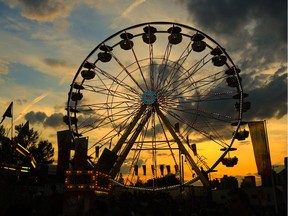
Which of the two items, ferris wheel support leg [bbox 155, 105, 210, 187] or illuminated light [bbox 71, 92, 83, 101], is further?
illuminated light [bbox 71, 92, 83, 101]

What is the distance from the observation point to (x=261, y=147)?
11.4m

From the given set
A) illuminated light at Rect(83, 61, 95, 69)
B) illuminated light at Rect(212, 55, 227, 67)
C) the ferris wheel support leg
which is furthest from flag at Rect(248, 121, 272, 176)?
illuminated light at Rect(83, 61, 95, 69)

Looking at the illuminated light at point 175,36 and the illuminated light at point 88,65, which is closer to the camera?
the illuminated light at point 175,36

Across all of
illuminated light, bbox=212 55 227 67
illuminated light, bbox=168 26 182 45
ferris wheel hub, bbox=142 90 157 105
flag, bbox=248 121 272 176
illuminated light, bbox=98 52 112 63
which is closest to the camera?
flag, bbox=248 121 272 176

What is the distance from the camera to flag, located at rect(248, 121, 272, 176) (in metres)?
11.0

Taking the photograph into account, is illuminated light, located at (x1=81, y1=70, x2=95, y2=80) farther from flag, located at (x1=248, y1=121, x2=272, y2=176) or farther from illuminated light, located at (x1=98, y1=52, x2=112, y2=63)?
flag, located at (x1=248, y1=121, x2=272, y2=176)

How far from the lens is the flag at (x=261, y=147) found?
11039mm

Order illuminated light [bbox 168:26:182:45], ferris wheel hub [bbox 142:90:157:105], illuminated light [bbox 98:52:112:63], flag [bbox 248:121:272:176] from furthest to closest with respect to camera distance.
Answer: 1. illuminated light [bbox 98:52:112:63]
2. illuminated light [bbox 168:26:182:45]
3. ferris wheel hub [bbox 142:90:157:105]
4. flag [bbox 248:121:272:176]

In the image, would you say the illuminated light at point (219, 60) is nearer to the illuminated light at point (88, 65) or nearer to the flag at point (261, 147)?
the illuminated light at point (88, 65)

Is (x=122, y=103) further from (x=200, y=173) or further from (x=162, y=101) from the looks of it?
(x=200, y=173)

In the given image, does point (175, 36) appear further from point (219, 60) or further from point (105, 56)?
point (105, 56)

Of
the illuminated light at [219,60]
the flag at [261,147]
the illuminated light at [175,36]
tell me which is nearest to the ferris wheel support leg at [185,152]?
the illuminated light at [175,36]

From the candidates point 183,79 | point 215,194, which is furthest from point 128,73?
point 215,194

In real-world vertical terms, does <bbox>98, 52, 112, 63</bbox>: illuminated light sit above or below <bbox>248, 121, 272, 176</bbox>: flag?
above
